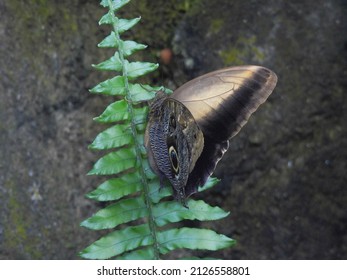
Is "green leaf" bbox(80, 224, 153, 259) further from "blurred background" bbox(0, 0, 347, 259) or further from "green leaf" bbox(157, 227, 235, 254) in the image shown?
"blurred background" bbox(0, 0, 347, 259)

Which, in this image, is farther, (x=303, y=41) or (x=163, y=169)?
(x=303, y=41)

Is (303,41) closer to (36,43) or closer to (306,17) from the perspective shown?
(306,17)

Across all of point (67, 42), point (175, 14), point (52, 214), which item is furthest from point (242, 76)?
point (52, 214)

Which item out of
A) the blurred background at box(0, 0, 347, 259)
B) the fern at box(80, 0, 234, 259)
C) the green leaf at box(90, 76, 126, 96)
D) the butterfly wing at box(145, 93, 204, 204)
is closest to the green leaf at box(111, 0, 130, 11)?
the fern at box(80, 0, 234, 259)

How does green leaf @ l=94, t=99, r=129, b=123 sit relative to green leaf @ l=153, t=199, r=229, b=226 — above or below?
above

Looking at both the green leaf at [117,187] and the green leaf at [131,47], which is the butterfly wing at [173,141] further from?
the green leaf at [131,47]

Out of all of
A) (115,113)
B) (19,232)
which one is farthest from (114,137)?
(19,232)

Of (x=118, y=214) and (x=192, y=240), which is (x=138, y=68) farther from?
(x=192, y=240)
